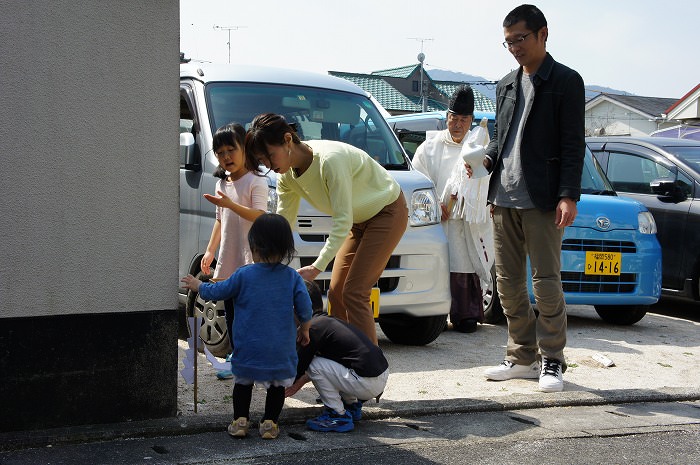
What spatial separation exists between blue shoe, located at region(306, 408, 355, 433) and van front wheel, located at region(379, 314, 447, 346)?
8.19 feet

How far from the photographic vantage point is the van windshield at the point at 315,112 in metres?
6.83

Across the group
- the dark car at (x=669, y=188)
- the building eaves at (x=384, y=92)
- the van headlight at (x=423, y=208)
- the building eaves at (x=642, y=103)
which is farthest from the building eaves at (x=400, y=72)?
the van headlight at (x=423, y=208)

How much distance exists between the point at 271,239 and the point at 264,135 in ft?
1.72

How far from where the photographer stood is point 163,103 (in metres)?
4.48

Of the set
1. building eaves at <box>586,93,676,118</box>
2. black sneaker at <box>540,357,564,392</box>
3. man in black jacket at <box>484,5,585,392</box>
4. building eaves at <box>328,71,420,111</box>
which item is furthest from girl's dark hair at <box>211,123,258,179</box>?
building eaves at <box>586,93,676,118</box>

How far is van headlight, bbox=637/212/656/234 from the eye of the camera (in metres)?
8.30

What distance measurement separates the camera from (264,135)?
4.56 metres

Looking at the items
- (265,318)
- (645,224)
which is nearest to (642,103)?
(645,224)

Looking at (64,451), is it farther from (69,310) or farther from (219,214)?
(219,214)

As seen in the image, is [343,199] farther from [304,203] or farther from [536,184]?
[304,203]

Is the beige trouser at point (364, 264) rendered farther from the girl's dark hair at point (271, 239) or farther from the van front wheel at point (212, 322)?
the van front wheel at point (212, 322)

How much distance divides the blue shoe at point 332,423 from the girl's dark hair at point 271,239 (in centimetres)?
79

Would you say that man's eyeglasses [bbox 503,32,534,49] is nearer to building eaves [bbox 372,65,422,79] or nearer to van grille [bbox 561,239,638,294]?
van grille [bbox 561,239,638,294]

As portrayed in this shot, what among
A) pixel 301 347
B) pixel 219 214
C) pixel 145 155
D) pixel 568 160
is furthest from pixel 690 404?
pixel 145 155
